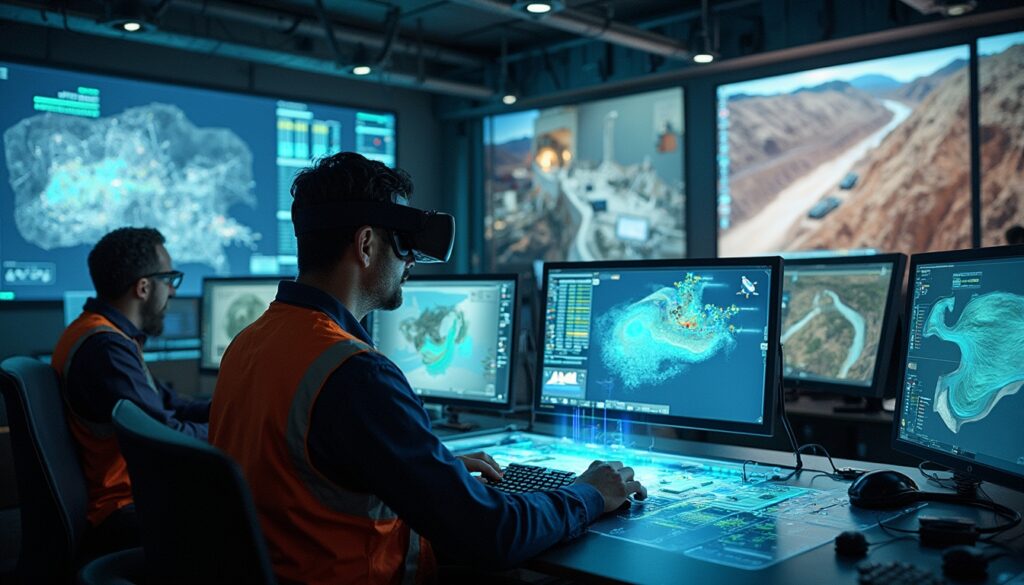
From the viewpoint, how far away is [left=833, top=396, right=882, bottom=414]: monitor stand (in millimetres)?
3146

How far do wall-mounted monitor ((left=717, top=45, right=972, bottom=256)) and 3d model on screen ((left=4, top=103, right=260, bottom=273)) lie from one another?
10.5 feet

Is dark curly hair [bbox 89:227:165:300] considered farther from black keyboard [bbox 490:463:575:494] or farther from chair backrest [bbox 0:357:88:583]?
black keyboard [bbox 490:463:575:494]

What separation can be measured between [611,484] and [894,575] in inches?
21.8

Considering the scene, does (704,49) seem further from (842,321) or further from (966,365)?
(966,365)

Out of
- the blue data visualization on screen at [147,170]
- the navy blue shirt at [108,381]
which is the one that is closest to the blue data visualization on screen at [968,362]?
the navy blue shirt at [108,381]

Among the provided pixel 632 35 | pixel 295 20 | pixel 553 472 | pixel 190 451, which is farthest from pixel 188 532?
pixel 295 20

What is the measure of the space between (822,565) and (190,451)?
909 mm

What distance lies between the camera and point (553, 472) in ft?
6.06

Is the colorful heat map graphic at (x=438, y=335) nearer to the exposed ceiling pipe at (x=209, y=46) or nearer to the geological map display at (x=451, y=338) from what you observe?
the geological map display at (x=451, y=338)

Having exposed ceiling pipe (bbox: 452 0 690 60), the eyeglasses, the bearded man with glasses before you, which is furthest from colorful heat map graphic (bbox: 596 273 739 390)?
exposed ceiling pipe (bbox: 452 0 690 60)

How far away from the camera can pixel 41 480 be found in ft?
6.64

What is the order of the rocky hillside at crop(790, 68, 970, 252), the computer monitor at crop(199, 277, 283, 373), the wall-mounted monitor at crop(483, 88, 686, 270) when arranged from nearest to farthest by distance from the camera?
the computer monitor at crop(199, 277, 283, 373) → the rocky hillside at crop(790, 68, 970, 252) → the wall-mounted monitor at crop(483, 88, 686, 270)

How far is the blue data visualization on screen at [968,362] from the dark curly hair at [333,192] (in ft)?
3.38

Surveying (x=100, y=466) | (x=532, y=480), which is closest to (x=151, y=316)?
(x=100, y=466)
